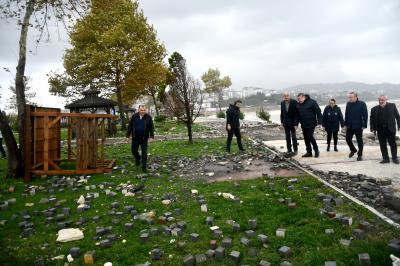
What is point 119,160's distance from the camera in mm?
13852

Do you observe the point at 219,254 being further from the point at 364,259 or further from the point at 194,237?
the point at 364,259

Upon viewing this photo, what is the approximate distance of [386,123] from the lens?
34.0 ft

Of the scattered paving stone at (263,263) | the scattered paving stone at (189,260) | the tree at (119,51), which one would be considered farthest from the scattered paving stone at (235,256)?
the tree at (119,51)

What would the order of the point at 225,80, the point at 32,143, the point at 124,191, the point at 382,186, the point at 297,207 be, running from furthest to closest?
the point at 225,80 → the point at 32,143 → the point at 124,191 → the point at 382,186 → the point at 297,207

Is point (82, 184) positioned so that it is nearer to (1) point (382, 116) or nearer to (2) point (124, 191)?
(2) point (124, 191)

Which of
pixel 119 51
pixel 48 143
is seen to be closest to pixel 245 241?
pixel 48 143

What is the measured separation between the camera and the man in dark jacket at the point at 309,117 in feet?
39.3

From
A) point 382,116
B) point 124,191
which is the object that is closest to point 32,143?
point 124,191

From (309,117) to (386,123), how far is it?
2488mm

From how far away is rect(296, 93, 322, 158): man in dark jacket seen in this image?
11984 mm

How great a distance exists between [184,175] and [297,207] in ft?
15.3

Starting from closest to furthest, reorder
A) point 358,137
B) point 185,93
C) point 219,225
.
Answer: point 219,225 → point 358,137 → point 185,93

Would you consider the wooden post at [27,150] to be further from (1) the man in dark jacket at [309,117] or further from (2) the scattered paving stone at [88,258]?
(1) the man in dark jacket at [309,117]

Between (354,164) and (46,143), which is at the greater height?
(46,143)
